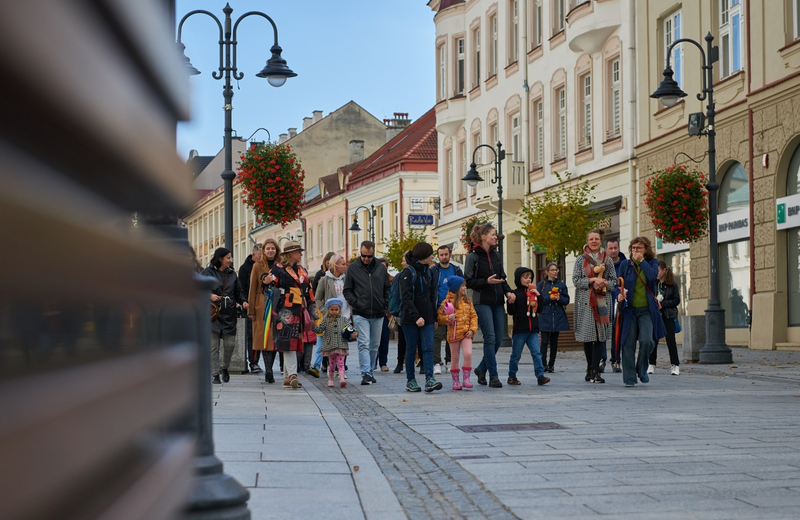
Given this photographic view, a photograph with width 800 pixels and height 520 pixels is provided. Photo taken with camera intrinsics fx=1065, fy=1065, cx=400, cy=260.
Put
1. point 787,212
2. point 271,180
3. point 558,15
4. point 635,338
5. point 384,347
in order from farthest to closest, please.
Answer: point 558,15
point 271,180
point 787,212
point 384,347
point 635,338

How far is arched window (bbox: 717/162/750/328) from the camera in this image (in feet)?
75.4

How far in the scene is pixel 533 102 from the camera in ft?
117

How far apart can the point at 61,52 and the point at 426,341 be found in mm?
12141

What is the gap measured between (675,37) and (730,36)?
2881mm

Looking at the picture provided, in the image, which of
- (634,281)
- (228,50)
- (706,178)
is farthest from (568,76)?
(634,281)

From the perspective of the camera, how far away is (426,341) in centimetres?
1278

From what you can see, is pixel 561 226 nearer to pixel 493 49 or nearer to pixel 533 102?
pixel 533 102

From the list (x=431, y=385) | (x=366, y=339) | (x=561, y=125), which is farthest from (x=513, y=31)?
(x=431, y=385)

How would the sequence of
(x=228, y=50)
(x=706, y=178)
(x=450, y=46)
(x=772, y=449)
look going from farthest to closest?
(x=450, y=46)
(x=706, y=178)
(x=228, y=50)
(x=772, y=449)

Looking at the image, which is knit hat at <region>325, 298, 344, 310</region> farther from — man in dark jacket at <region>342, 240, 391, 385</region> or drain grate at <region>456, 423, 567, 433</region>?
drain grate at <region>456, 423, 567, 433</region>

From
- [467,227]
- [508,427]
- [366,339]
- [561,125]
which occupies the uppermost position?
[561,125]

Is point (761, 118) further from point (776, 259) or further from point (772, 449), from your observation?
point (772, 449)

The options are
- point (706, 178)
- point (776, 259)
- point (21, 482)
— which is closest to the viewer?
point (21, 482)

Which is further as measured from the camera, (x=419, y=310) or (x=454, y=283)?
(x=454, y=283)
